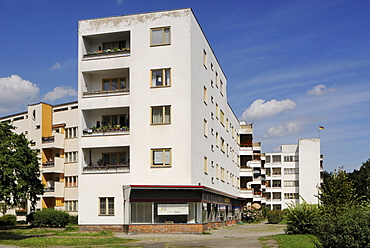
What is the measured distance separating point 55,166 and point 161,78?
24.5 meters

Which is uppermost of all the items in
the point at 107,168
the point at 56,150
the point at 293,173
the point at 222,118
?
the point at 222,118

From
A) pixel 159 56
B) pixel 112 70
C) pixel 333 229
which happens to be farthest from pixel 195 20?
pixel 333 229

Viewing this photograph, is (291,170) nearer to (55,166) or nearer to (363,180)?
(363,180)

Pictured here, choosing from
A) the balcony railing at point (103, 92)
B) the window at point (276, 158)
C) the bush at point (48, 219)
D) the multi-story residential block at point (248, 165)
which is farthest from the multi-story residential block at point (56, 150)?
the window at point (276, 158)

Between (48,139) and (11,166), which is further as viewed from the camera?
(48,139)

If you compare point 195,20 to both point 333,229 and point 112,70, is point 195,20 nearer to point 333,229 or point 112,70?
point 112,70

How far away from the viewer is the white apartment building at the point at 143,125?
3772 cm

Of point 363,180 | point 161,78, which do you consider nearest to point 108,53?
point 161,78

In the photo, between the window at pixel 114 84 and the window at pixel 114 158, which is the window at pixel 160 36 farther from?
the window at pixel 114 158

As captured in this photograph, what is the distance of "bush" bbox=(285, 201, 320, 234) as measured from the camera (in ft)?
103

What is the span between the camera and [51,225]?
4625cm

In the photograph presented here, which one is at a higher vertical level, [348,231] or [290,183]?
[348,231]

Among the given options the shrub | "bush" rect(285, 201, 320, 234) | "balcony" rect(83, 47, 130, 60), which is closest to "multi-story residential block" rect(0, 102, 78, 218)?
"balcony" rect(83, 47, 130, 60)

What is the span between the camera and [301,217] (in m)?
31.8
